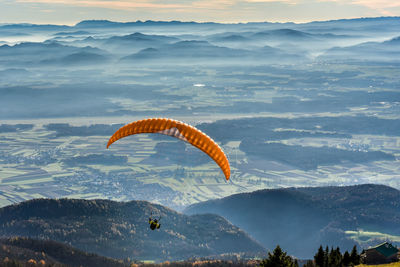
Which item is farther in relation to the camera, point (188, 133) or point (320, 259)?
point (320, 259)

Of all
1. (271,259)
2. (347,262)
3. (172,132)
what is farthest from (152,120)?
(347,262)

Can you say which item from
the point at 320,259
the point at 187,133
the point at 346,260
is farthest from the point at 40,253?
the point at 187,133

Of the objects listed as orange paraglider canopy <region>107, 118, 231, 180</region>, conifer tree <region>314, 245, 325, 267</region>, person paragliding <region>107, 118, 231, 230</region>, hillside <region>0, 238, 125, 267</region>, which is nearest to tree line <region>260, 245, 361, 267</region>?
conifer tree <region>314, 245, 325, 267</region>

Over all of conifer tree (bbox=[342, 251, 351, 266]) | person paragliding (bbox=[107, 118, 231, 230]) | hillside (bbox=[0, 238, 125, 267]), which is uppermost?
person paragliding (bbox=[107, 118, 231, 230])

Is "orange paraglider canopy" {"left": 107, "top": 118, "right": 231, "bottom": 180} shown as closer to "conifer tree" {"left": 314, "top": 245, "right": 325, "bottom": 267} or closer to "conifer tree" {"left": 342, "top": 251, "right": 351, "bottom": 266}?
"conifer tree" {"left": 314, "top": 245, "right": 325, "bottom": 267}

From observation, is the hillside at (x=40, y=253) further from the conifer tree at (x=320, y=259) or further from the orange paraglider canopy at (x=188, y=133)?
the orange paraglider canopy at (x=188, y=133)

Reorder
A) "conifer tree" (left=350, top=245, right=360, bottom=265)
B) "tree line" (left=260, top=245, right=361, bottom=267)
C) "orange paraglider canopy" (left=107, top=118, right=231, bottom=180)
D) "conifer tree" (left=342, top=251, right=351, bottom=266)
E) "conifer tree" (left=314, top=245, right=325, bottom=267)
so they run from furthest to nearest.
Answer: "conifer tree" (left=350, top=245, right=360, bottom=265)
"conifer tree" (left=342, top=251, right=351, bottom=266)
"conifer tree" (left=314, top=245, right=325, bottom=267)
"orange paraglider canopy" (left=107, top=118, right=231, bottom=180)
"tree line" (left=260, top=245, right=361, bottom=267)

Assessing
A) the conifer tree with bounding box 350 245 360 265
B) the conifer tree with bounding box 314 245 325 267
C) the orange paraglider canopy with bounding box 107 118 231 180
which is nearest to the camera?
the orange paraglider canopy with bounding box 107 118 231 180

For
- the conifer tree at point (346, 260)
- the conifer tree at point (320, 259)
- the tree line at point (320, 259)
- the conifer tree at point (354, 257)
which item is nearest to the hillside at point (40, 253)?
the conifer tree at point (354, 257)

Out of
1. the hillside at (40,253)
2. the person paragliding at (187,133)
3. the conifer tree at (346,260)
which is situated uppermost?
the person paragliding at (187,133)

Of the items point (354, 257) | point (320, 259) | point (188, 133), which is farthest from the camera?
point (354, 257)

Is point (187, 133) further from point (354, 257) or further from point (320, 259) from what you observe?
point (354, 257)
